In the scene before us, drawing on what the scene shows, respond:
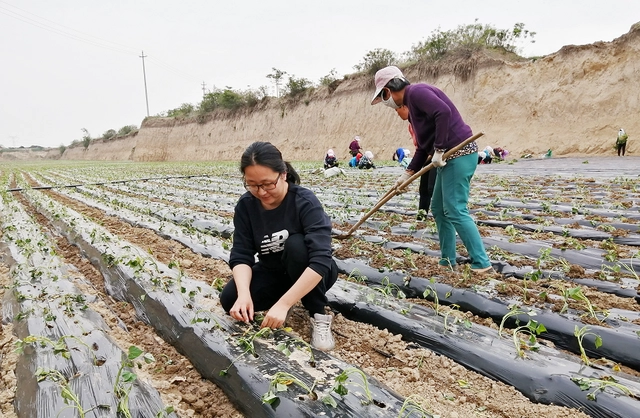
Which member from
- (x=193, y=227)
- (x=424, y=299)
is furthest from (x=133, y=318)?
(x=193, y=227)

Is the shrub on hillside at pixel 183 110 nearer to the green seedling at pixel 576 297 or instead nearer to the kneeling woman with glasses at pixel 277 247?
the kneeling woman with glasses at pixel 277 247

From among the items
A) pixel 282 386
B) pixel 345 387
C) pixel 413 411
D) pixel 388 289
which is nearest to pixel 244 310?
pixel 282 386

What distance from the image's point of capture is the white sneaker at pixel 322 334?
204 cm

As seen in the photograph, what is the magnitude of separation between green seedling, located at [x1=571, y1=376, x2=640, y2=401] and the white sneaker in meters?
1.08

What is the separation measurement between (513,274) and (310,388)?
6.80 ft

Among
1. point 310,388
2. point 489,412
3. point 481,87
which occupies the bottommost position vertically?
point 489,412

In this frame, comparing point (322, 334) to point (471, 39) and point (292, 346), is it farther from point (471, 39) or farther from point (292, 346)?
point (471, 39)

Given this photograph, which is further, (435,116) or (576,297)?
(435,116)

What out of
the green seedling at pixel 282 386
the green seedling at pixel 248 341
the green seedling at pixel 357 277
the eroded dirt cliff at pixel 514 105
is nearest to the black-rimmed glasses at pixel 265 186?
the green seedling at pixel 248 341

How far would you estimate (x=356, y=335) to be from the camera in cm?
226

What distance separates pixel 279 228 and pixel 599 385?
1540mm

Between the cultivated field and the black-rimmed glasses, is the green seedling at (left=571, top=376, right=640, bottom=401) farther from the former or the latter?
the black-rimmed glasses

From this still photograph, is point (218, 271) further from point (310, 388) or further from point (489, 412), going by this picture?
point (489, 412)

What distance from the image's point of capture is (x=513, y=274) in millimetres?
2965
